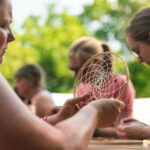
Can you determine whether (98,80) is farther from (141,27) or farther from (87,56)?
(87,56)

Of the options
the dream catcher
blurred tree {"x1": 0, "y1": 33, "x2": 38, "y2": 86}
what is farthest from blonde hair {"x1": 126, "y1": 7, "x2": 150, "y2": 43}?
blurred tree {"x1": 0, "y1": 33, "x2": 38, "y2": 86}

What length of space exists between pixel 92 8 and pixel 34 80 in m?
18.8

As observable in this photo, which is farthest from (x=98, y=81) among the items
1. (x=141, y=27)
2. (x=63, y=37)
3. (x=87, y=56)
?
(x=63, y=37)

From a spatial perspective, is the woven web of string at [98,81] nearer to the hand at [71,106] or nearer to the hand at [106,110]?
the hand at [71,106]

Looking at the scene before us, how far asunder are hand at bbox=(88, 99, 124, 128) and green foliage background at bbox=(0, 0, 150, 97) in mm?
16806

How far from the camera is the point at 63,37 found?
20.9 metres

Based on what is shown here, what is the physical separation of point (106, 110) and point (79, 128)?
0.54 feet

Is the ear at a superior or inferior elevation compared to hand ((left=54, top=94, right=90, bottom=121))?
inferior

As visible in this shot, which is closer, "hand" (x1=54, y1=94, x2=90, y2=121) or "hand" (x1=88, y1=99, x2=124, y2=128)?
"hand" (x1=88, y1=99, x2=124, y2=128)

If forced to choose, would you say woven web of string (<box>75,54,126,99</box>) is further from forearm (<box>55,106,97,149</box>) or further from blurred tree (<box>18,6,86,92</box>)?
blurred tree (<box>18,6,86,92</box>)

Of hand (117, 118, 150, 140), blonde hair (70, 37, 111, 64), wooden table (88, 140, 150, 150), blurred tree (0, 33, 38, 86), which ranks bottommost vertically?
blurred tree (0, 33, 38, 86)

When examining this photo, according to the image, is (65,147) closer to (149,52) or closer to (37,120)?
(37,120)

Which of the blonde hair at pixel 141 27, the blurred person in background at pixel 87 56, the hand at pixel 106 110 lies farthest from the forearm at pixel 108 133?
the hand at pixel 106 110

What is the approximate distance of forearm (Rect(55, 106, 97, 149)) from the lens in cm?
106
